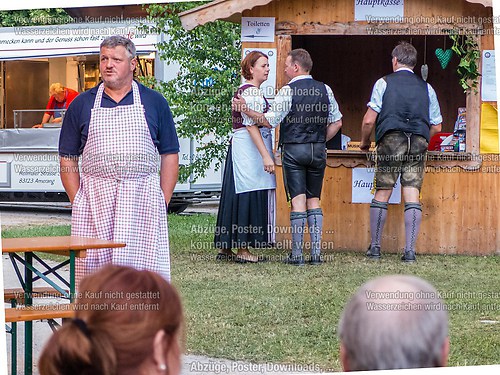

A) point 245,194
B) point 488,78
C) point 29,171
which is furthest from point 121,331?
point 29,171

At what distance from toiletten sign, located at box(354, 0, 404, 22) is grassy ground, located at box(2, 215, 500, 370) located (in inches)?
93.0

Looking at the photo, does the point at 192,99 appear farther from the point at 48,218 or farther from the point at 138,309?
the point at 138,309

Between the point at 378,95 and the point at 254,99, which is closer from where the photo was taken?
the point at 254,99

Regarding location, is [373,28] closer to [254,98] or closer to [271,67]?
[271,67]

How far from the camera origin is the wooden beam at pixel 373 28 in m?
10.5

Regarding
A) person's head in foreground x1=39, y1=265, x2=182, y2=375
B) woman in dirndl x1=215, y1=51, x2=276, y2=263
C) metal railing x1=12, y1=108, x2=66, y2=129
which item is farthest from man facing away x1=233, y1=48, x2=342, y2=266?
metal railing x1=12, y1=108, x2=66, y2=129

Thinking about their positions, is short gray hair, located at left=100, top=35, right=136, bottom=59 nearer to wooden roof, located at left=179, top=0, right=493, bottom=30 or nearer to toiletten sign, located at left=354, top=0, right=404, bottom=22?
wooden roof, located at left=179, top=0, right=493, bottom=30

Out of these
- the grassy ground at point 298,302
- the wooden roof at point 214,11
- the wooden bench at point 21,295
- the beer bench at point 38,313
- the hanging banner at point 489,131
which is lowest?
the grassy ground at point 298,302

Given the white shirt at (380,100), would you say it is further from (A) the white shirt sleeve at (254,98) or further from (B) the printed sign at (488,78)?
(A) the white shirt sleeve at (254,98)

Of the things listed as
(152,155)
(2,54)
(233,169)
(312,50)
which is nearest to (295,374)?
(152,155)

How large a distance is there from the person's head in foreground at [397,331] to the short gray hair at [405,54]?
7972 mm

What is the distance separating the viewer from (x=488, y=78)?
416 inches

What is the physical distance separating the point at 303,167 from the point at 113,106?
14.8ft

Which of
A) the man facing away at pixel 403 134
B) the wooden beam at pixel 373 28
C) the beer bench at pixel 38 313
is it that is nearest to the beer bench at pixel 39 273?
the beer bench at pixel 38 313
